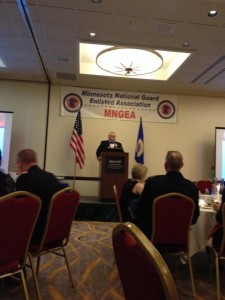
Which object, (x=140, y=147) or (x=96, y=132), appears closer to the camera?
(x=140, y=147)

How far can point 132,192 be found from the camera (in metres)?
3.06

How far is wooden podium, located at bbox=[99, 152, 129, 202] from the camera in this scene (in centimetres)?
Result: 603

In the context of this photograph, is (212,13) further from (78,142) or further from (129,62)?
(78,142)

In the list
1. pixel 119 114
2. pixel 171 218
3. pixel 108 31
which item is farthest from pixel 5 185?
pixel 119 114

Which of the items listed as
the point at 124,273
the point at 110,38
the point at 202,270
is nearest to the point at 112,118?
the point at 110,38

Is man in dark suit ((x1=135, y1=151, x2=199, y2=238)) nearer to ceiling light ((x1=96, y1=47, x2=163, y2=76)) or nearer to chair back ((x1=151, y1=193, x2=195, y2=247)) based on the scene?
chair back ((x1=151, y1=193, x2=195, y2=247))

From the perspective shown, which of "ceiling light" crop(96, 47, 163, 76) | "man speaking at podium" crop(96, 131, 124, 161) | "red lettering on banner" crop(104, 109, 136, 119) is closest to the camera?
"ceiling light" crop(96, 47, 163, 76)

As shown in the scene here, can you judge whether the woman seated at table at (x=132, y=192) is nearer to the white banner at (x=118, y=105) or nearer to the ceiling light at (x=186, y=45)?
the ceiling light at (x=186, y=45)

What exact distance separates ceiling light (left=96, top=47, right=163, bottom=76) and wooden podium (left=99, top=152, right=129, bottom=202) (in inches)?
75.5

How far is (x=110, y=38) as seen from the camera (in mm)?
4672

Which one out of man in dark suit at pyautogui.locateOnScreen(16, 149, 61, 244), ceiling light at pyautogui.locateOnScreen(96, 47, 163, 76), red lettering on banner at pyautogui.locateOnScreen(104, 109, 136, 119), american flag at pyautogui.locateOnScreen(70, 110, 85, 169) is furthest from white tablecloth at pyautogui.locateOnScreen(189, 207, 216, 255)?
red lettering on banner at pyautogui.locateOnScreen(104, 109, 136, 119)

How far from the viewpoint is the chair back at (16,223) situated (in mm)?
1622

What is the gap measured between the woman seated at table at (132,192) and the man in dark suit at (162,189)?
0.37 m

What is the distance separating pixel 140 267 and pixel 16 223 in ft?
3.96
